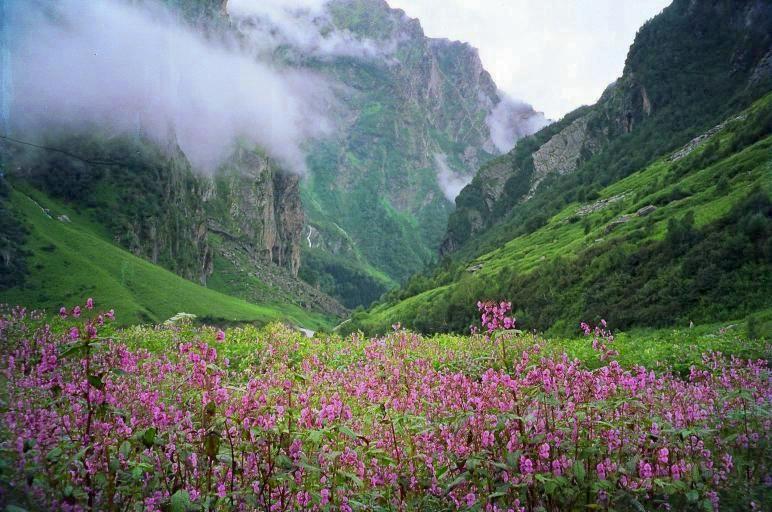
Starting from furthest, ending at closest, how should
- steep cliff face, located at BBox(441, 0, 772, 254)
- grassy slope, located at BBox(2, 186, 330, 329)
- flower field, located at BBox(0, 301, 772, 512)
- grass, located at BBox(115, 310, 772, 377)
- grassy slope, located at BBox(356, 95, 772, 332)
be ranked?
steep cliff face, located at BBox(441, 0, 772, 254)
grassy slope, located at BBox(2, 186, 330, 329)
grassy slope, located at BBox(356, 95, 772, 332)
grass, located at BBox(115, 310, 772, 377)
flower field, located at BBox(0, 301, 772, 512)

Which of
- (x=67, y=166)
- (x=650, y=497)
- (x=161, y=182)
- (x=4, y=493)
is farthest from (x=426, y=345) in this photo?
(x=161, y=182)

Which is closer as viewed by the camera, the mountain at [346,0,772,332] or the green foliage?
the green foliage

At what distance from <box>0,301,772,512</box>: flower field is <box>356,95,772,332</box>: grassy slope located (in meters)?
52.6

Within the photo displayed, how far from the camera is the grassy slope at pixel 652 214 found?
56.5m

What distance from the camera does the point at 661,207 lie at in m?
73.5

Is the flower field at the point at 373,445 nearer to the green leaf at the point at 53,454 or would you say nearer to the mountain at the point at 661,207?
the green leaf at the point at 53,454

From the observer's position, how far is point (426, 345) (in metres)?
15.1

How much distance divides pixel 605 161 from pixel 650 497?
172 meters

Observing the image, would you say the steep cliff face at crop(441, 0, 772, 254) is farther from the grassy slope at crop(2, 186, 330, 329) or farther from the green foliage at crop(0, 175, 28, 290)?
the green foliage at crop(0, 175, 28, 290)

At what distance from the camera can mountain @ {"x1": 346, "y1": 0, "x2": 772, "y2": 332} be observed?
45.0m

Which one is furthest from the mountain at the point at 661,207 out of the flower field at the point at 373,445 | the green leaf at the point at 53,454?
the green leaf at the point at 53,454

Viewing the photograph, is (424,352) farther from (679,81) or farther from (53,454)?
(679,81)

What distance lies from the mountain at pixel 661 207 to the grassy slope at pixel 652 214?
36cm

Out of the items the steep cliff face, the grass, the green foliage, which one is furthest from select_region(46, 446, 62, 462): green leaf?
the steep cliff face
